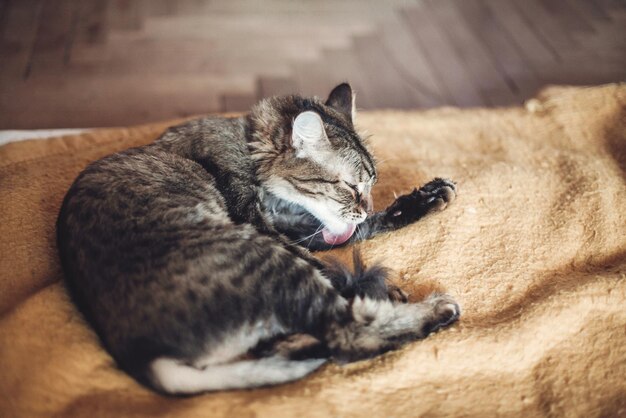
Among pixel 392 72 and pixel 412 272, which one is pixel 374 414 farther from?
pixel 392 72

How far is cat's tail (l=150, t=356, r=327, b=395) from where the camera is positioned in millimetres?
1286

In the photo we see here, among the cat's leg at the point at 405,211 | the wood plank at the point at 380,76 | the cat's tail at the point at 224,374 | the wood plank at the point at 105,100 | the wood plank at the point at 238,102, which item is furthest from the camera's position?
the wood plank at the point at 380,76

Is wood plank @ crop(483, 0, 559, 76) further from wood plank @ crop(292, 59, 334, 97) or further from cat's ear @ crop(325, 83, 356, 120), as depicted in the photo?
cat's ear @ crop(325, 83, 356, 120)

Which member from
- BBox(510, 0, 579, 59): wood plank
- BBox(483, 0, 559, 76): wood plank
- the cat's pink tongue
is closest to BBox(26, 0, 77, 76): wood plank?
the cat's pink tongue

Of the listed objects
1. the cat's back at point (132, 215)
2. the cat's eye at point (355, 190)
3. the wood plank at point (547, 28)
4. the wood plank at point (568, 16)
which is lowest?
the cat's back at point (132, 215)

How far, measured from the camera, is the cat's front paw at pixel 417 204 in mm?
1906

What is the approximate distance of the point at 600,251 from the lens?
1852 millimetres

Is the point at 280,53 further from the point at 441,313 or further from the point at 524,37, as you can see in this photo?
the point at 441,313

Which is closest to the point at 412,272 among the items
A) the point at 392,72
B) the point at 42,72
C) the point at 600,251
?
the point at 600,251

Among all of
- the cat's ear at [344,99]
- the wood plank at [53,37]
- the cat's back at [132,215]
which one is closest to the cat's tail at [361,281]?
the cat's back at [132,215]

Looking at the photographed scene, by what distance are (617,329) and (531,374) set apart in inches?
13.0

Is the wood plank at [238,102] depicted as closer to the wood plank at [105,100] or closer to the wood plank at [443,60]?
the wood plank at [105,100]

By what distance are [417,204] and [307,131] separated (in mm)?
511

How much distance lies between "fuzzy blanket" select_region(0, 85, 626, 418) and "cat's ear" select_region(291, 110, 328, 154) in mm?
402
